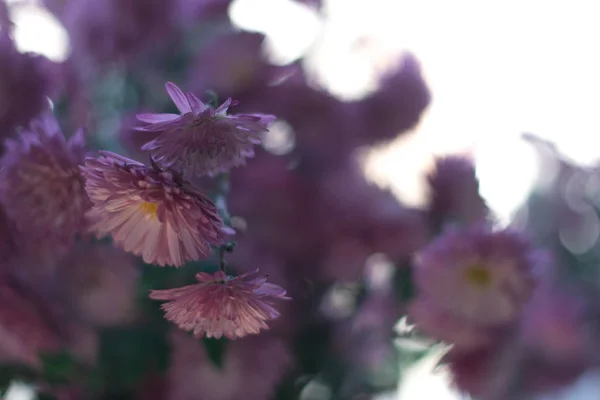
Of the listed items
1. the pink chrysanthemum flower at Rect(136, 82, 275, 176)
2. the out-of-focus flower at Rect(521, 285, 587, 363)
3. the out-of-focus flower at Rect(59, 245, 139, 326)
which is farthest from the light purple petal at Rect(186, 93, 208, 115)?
the out-of-focus flower at Rect(521, 285, 587, 363)

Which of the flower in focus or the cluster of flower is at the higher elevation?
the flower in focus

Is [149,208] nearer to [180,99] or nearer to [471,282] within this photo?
[180,99]

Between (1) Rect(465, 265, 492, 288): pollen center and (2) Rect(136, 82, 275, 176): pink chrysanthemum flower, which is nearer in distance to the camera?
(2) Rect(136, 82, 275, 176): pink chrysanthemum flower

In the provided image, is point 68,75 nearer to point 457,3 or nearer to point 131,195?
point 131,195

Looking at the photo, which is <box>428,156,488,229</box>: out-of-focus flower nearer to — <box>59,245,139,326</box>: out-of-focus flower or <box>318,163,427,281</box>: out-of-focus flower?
<box>318,163,427,281</box>: out-of-focus flower

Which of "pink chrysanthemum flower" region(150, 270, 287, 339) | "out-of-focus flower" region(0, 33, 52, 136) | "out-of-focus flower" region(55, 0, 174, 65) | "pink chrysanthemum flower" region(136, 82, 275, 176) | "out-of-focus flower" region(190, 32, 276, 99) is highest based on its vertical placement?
"out-of-focus flower" region(55, 0, 174, 65)

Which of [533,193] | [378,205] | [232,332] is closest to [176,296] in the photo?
[232,332]

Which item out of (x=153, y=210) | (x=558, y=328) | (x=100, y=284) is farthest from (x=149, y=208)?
(x=558, y=328)
